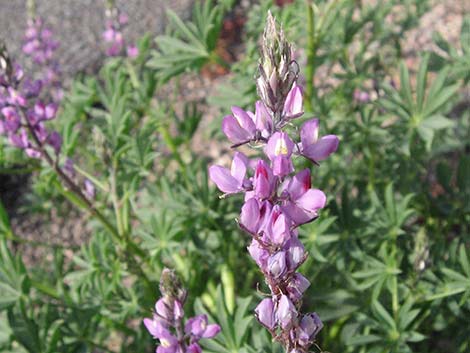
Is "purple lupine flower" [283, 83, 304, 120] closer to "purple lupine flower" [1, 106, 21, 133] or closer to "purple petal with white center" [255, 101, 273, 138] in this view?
"purple petal with white center" [255, 101, 273, 138]

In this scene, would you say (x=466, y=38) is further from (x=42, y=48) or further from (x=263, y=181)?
(x=42, y=48)

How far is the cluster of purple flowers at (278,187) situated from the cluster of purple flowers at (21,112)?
1.12 m

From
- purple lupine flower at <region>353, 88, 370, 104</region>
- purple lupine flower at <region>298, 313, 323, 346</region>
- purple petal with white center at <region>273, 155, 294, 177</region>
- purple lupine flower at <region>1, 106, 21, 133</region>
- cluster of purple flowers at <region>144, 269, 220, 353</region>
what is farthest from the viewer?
purple lupine flower at <region>353, 88, 370, 104</region>

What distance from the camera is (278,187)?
1.21 meters

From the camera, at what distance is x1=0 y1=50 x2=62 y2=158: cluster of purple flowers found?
205 cm

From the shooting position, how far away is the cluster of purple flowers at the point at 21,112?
2053 mm

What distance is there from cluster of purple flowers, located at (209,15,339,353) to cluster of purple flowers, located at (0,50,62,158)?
44.0 inches

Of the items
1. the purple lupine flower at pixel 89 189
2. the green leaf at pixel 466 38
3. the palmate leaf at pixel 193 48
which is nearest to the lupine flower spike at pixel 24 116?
the purple lupine flower at pixel 89 189

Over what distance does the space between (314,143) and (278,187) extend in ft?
0.38

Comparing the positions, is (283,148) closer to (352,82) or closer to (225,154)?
(352,82)

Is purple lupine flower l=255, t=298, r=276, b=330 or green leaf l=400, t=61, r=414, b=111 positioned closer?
purple lupine flower l=255, t=298, r=276, b=330

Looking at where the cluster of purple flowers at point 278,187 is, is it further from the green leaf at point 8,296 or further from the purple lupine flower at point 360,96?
the purple lupine flower at point 360,96

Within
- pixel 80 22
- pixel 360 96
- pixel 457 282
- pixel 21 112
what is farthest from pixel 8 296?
pixel 80 22

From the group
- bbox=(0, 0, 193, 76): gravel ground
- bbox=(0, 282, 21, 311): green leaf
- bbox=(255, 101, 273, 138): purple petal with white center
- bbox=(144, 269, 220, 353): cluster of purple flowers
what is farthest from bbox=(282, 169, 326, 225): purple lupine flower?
bbox=(0, 0, 193, 76): gravel ground
